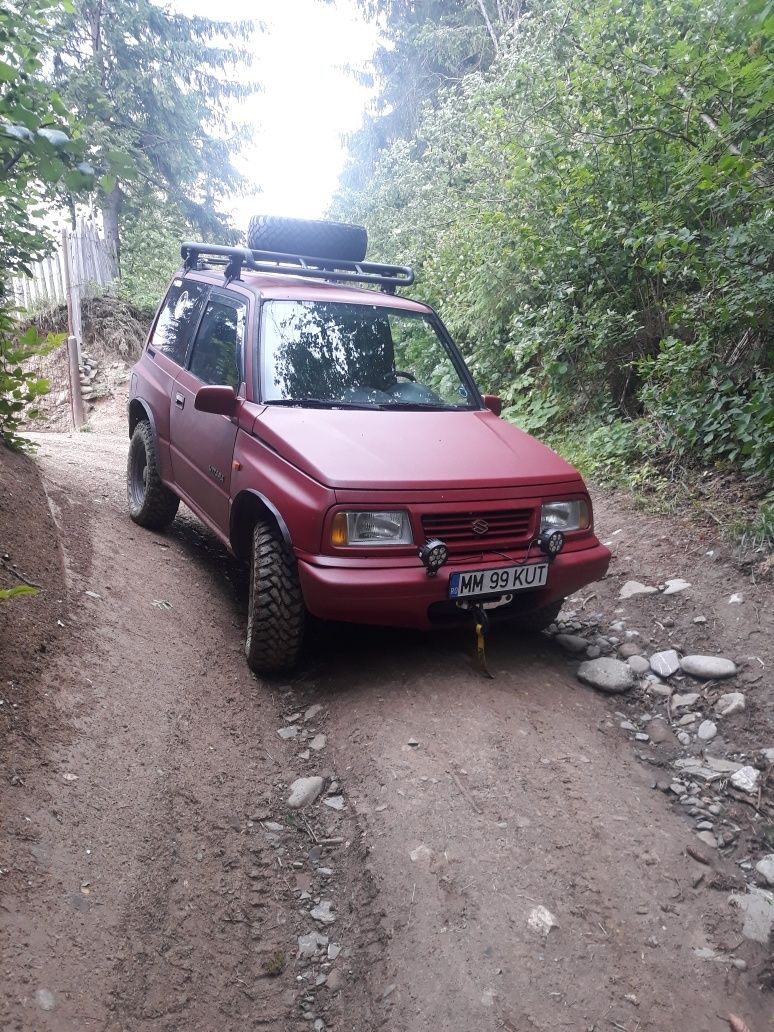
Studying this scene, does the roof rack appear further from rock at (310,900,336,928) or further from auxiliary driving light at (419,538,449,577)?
rock at (310,900,336,928)

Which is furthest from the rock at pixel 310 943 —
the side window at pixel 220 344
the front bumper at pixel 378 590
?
the side window at pixel 220 344

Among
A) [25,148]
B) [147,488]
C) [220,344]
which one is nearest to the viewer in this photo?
[25,148]

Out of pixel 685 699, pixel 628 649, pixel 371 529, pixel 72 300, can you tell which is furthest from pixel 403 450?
pixel 72 300

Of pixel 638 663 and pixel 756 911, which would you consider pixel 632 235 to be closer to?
pixel 638 663

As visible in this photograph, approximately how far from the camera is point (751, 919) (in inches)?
94.3

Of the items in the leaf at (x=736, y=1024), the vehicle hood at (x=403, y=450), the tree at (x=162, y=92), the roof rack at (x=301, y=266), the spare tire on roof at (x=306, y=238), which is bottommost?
the leaf at (x=736, y=1024)

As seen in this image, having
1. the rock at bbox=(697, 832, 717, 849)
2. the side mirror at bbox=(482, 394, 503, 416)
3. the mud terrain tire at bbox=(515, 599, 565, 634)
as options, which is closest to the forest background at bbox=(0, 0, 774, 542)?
the mud terrain tire at bbox=(515, 599, 565, 634)

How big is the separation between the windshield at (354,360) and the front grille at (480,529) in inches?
38.9

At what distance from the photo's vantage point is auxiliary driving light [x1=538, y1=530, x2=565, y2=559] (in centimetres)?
364

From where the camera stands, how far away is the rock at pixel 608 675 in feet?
12.5

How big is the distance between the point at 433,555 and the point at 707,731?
4.94 feet

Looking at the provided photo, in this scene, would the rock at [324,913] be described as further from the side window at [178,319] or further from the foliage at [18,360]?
the side window at [178,319]

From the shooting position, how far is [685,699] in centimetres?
365

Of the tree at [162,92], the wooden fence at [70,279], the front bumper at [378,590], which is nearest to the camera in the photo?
the front bumper at [378,590]
